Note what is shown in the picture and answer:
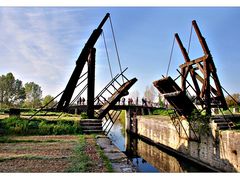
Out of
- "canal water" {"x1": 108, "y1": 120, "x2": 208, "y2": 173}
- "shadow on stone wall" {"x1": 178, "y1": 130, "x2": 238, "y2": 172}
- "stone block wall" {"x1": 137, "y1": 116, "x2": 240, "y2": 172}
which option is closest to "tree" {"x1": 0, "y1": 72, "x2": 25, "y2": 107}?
"canal water" {"x1": 108, "y1": 120, "x2": 208, "y2": 173}

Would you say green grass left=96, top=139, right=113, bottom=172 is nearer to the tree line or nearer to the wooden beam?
the wooden beam

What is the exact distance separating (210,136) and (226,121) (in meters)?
1.05

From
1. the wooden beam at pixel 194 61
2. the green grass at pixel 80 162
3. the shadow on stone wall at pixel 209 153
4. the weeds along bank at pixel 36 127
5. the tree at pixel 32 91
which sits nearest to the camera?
the green grass at pixel 80 162

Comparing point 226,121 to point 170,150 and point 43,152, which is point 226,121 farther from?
point 43,152

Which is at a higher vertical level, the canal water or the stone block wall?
the stone block wall

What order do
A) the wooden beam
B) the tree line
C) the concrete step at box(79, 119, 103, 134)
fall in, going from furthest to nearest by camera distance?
the tree line → the wooden beam → the concrete step at box(79, 119, 103, 134)

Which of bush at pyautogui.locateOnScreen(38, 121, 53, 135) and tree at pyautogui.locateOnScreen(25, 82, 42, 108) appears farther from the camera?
tree at pyautogui.locateOnScreen(25, 82, 42, 108)

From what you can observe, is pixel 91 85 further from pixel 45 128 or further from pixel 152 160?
pixel 152 160

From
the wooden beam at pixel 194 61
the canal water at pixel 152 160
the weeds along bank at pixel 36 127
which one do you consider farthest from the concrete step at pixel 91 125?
the wooden beam at pixel 194 61

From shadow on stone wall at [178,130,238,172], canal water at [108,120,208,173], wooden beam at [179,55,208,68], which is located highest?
wooden beam at [179,55,208,68]

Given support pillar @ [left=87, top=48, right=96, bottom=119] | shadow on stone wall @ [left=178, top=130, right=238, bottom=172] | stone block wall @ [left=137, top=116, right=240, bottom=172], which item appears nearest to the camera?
stone block wall @ [left=137, top=116, right=240, bottom=172]

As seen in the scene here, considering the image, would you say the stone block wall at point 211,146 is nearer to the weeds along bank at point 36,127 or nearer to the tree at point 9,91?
the weeds along bank at point 36,127

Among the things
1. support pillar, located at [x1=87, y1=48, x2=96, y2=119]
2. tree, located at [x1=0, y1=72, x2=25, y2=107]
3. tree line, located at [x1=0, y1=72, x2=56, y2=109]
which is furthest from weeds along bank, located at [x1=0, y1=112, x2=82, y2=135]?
tree, located at [x1=0, y1=72, x2=25, y2=107]

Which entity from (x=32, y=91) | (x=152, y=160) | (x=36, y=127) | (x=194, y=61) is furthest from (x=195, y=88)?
(x=32, y=91)
